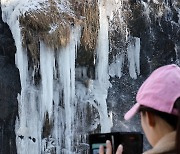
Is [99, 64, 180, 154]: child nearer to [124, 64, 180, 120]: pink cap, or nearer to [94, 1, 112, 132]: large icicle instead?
[124, 64, 180, 120]: pink cap

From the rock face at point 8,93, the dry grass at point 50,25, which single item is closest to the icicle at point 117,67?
the dry grass at point 50,25

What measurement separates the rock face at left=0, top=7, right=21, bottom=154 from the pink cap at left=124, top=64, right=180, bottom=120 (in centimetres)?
393

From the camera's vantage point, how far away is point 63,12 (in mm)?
4652

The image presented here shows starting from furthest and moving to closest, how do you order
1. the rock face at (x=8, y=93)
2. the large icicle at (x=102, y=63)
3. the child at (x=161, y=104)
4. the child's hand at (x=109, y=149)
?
the large icicle at (x=102, y=63) → the rock face at (x=8, y=93) → the child's hand at (x=109, y=149) → the child at (x=161, y=104)

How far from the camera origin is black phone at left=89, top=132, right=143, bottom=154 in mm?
874

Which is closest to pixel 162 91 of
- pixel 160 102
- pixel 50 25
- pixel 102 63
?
pixel 160 102

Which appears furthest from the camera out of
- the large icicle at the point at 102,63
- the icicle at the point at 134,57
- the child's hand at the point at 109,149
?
the icicle at the point at 134,57

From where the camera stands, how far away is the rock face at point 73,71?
15.0 ft

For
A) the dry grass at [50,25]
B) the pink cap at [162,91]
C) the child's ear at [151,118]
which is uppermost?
the dry grass at [50,25]

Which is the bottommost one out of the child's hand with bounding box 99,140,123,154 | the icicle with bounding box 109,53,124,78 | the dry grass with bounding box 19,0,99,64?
the child's hand with bounding box 99,140,123,154

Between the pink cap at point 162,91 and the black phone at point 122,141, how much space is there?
169 millimetres

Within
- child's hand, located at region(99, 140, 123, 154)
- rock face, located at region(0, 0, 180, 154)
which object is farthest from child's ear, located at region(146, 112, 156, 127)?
rock face, located at region(0, 0, 180, 154)

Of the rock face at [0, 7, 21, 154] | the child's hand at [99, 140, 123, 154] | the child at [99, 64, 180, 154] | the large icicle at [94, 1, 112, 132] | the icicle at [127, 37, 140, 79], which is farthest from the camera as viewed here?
the icicle at [127, 37, 140, 79]

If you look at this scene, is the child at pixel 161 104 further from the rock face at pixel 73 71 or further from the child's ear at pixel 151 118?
the rock face at pixel 73 71
